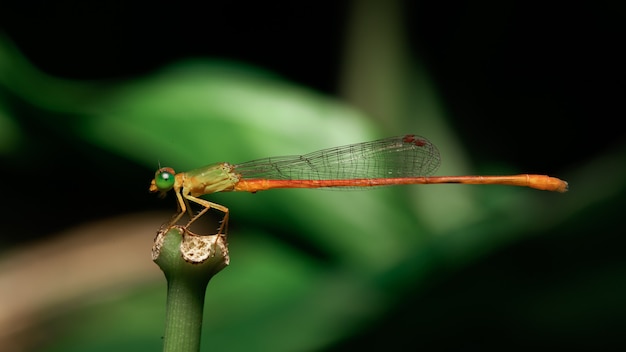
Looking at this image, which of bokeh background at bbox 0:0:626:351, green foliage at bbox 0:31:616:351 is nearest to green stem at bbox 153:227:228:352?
bokeh background at bbox 0:0:626:351

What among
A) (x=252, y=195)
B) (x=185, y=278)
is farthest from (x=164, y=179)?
(x=252, y=195)

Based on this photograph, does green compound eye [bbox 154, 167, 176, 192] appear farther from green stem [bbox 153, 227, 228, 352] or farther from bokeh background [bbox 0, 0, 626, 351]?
green stem [bbox 153, 227, 228, 352]

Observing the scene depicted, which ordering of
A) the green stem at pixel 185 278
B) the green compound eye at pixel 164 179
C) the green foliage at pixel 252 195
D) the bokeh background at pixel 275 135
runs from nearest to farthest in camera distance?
1. the green stem at pixel 185 278
2. the green compound eye at pixel 164 179
3. the bokeh background at pixel 275 135
4. the green foliage at pixel 252 195

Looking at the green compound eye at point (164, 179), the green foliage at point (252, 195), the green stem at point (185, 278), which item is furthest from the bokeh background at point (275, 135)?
the green stem at point (185, 278)

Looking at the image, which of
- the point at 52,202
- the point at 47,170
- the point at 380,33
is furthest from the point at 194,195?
the point at 52,202

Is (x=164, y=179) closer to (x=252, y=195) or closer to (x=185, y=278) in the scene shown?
(x=185, y=278)

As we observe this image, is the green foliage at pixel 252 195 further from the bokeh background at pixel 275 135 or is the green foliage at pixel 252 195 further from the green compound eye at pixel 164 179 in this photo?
the green compound eye at pixel 164 179
